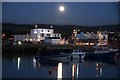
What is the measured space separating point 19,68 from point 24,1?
1.12 metres

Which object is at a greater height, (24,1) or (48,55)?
(24,1)

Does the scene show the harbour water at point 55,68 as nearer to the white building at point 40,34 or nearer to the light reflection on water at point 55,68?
the light reflection on water at point 55,68

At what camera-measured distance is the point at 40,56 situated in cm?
682

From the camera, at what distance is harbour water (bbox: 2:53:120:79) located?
677 cm

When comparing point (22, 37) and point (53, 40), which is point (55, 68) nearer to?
point (53, 40)

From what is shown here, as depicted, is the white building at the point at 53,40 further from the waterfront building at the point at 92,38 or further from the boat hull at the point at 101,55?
the boat hull at the point at 101,55

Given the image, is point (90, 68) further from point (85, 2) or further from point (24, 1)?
point (24, 1)

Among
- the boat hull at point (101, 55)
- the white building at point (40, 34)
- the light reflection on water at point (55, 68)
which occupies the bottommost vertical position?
the light reflection on water at point (55, 68)

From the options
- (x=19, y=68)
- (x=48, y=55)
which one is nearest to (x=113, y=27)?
(x=48, y=55)

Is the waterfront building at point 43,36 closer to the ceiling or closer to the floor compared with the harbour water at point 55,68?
closer to the ceiling

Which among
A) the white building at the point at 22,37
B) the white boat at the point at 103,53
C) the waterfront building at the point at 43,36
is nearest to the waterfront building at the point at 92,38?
the white boat at the point at 103,53

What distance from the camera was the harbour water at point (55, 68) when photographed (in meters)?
6.77

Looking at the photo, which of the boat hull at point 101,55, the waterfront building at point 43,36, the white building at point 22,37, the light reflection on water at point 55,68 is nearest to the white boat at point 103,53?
the boat hull at point 101,55

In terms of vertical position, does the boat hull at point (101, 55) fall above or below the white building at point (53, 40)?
below
